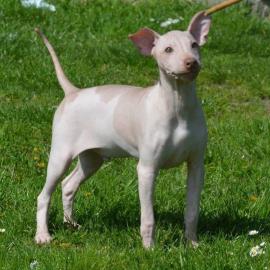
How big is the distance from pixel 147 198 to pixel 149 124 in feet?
1.37

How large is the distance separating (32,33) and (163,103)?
19.0 ft

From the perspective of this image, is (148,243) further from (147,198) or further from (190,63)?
(190,63)

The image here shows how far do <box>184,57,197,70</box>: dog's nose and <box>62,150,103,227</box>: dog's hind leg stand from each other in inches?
50.2

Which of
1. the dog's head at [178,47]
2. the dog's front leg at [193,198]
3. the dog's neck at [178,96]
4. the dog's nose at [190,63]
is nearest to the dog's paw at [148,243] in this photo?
the dog's front leg at [193,198]

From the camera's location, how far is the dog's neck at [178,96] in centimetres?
519

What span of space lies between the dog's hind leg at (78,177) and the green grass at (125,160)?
0.10m

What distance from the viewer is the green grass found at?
5.25 meters

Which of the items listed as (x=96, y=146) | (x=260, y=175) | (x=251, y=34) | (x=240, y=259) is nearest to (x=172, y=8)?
(x=251, y=34)

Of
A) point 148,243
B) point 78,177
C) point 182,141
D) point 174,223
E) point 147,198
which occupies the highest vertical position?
point 182,141

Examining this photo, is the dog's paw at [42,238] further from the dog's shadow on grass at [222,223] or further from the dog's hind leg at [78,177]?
the dog's shadow on grass at [222,223]

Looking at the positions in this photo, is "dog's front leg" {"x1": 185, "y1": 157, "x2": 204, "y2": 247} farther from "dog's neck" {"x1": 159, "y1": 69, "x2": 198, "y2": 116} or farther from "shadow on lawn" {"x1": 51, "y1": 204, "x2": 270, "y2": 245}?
"dog's neck" {"x1": 159, "y1": 69, "x2": 198, "y2": 116}

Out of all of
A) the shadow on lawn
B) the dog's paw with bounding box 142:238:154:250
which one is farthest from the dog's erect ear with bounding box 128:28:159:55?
the shadow on lawn

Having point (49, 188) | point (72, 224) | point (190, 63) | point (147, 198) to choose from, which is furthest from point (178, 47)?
point (72, 224)

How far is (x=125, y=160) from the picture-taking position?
7.42 m
